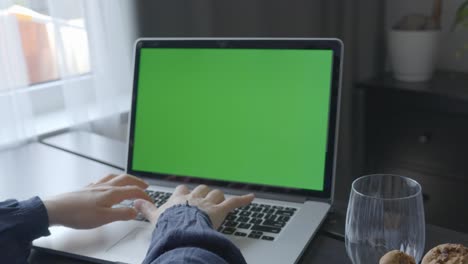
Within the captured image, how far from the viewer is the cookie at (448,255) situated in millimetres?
515

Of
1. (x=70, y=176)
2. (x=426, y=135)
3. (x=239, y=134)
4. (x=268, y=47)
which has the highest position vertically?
(x=268, y=47)

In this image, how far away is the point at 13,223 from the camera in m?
0.73

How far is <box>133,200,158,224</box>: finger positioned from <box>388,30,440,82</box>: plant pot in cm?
138

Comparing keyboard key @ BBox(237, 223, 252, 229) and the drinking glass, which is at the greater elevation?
the drinking glass

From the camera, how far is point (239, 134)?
3.00 ft

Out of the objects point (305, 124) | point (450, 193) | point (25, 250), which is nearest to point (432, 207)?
point (450, 193)

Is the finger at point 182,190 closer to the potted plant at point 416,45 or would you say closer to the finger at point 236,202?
the finger at point 236,202

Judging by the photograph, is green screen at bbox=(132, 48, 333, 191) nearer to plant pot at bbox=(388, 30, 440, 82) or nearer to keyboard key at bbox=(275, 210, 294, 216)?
keyboard key at bbox=(275, 210, 294, 216)

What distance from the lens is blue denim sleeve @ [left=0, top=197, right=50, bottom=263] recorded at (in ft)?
2.32

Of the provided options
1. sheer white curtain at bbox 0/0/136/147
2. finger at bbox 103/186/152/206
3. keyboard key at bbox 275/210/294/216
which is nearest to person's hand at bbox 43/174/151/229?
finger at bbox 103/186/152/206

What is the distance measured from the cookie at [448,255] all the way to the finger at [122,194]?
1.51 feet

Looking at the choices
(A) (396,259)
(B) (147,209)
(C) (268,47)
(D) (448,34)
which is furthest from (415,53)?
(A) (396,259)

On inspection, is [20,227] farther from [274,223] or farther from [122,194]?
[274,223]

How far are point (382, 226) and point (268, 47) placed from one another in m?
0.41
